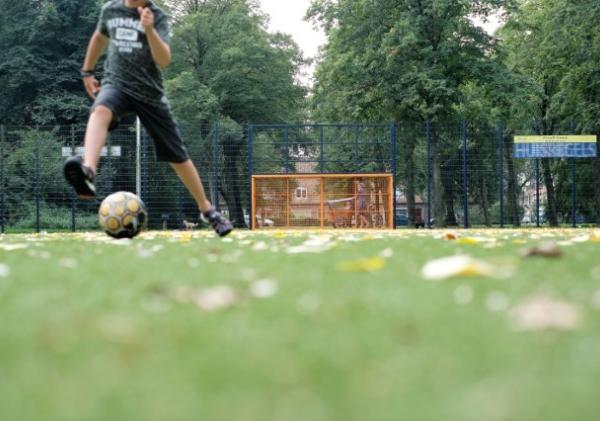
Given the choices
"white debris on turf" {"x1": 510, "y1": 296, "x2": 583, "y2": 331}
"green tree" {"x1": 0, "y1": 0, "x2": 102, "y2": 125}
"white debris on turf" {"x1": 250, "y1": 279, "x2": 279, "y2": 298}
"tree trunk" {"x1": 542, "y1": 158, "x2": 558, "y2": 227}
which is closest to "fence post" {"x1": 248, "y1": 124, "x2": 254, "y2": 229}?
"tree trunk" {"x1": 542, "y1": 158, "x2": 558, "y2": 227}

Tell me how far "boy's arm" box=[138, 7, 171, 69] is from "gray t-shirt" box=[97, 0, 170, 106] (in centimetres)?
15

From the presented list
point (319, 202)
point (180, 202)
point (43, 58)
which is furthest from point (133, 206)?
point (43, 58)

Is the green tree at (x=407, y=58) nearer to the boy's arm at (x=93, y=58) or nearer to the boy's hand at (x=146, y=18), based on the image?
the boy's arm at (x=93, y=58)

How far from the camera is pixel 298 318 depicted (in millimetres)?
1898

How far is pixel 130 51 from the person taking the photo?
6.05 metres

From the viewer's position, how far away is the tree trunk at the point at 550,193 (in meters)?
22.0

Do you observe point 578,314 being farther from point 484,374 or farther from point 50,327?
point 50,327

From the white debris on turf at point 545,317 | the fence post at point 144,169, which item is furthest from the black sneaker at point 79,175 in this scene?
the fence post at point 144,169

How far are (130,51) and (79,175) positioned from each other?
1177mm

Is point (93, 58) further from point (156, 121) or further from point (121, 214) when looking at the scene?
point (121, 214)

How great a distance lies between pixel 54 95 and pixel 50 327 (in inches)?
1334

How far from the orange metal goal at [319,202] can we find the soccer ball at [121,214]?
12662mm

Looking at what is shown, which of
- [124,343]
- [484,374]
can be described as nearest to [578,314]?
[484,374]

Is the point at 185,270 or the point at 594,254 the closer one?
the point at 185,270
